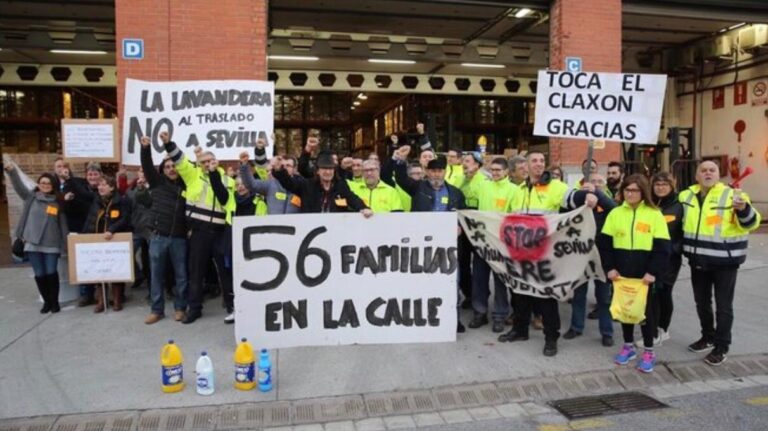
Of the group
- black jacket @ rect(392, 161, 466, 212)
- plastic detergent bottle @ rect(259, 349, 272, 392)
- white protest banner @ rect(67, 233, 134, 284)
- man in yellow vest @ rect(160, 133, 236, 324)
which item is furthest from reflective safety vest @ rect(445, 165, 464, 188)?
white protest banner @ rect(67, 233, 134, 284)

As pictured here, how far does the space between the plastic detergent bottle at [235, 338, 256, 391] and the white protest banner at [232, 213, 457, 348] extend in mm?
815

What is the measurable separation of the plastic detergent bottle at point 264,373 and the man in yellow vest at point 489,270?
253cm

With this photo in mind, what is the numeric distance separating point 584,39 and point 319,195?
6.79 m

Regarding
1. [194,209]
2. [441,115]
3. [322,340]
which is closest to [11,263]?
[194,209]

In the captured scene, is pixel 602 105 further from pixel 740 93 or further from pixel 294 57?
pixel 740 93

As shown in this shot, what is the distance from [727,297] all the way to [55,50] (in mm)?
16001

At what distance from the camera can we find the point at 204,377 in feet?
15.1

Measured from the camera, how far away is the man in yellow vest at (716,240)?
17.3ft

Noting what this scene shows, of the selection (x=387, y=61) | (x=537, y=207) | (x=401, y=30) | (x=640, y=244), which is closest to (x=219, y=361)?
(x=537, y=207)

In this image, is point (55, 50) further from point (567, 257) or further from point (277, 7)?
point (567, 257)

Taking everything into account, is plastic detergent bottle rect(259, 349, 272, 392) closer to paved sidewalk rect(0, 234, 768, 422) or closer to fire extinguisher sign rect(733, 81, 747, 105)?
paved sidewalk rect(0, 234, 768, 422)

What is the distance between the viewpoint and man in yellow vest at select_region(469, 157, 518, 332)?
20.6ft

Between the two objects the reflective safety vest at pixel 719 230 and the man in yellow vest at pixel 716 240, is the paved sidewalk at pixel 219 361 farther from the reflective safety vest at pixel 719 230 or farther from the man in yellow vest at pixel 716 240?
the reflective safety vest at pixel 719 230

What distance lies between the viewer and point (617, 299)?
523 centimetres
